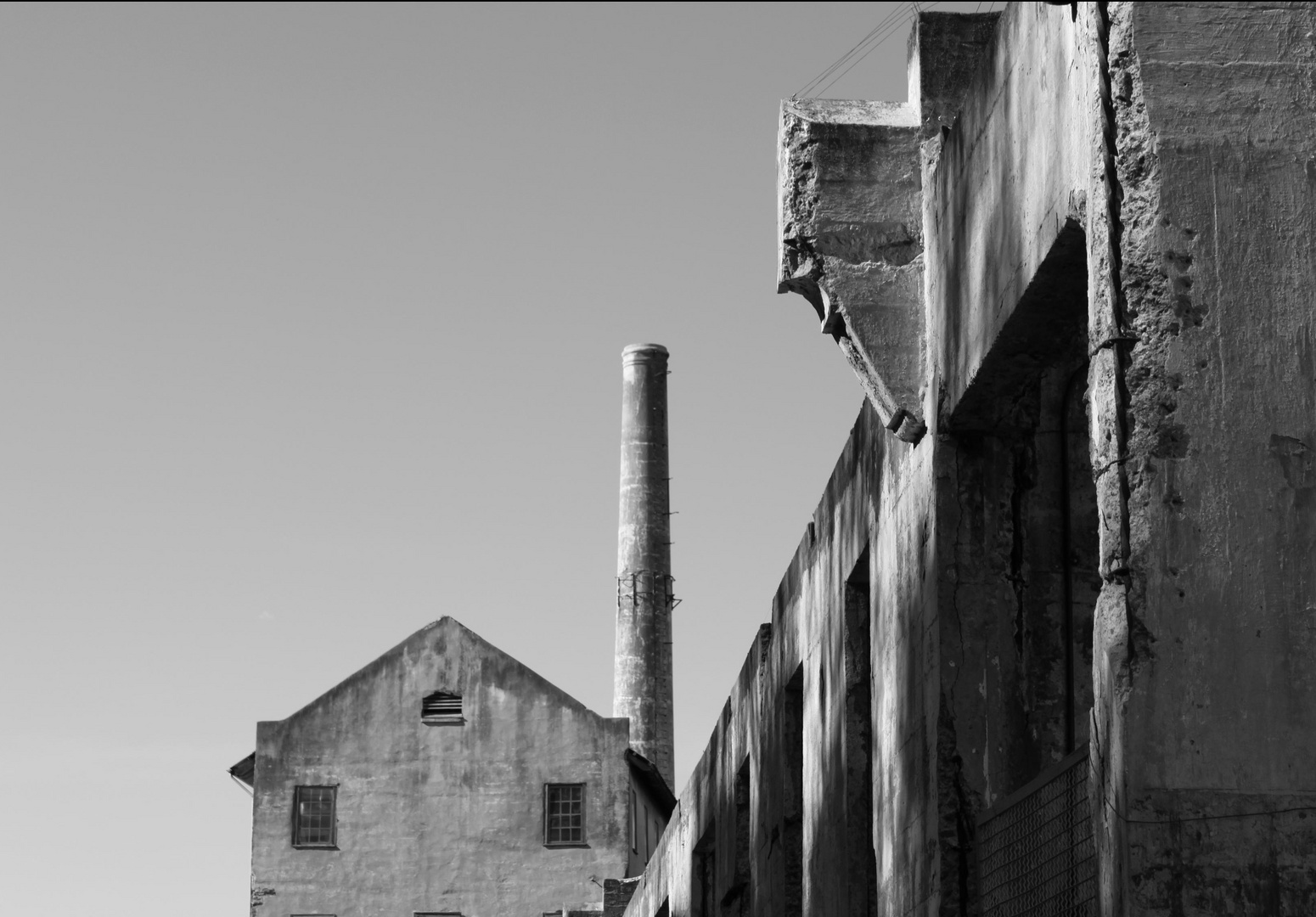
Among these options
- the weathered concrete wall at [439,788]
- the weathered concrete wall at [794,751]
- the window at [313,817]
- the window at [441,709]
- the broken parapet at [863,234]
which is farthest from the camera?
the window at [441,709]

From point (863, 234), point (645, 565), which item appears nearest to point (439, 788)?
point (645, 565)

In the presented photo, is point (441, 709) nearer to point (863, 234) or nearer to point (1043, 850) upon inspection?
point (863, 234)

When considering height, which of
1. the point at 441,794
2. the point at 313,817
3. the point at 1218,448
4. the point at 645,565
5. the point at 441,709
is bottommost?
the point at 1218,448

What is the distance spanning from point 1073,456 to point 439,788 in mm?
28066

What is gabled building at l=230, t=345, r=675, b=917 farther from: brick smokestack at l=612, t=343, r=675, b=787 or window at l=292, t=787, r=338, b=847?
brick smokestack at l=612, t=343, r=675, b=787

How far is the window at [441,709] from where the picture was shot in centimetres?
3525

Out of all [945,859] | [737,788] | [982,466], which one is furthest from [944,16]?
[737,788]

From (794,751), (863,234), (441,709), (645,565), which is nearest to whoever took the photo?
(863,234)

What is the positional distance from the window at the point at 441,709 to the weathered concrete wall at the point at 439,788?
0.11 m

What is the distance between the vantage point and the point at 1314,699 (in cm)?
542

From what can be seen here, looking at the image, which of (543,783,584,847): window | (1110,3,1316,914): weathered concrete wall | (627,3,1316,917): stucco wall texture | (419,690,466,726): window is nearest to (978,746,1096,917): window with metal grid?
(627,3,1316,917): stucco wall texture

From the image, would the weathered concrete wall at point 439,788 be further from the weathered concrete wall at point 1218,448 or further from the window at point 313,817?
the weathered concrete wall at point 1218,448

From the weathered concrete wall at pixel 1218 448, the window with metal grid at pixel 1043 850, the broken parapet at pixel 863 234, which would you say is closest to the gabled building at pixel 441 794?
the broken parapet at pixel 863 234

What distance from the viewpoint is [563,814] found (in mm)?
35000
